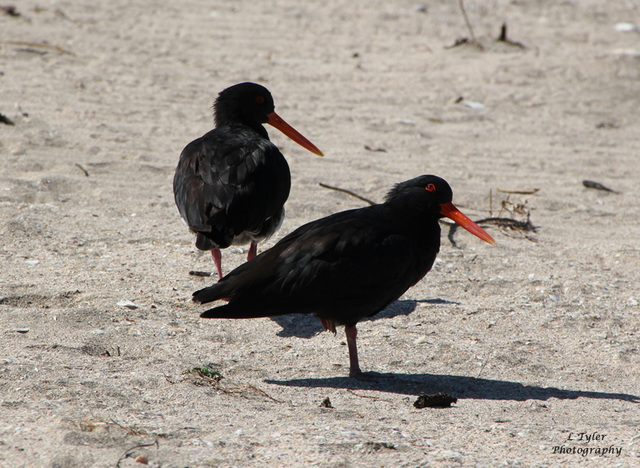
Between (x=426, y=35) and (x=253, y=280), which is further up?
(x=426, y=35)

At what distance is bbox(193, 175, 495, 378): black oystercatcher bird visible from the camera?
13.9ft

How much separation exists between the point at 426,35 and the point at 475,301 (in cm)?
763

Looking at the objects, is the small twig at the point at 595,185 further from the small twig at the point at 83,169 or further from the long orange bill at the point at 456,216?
the small twig at the point at 83,169

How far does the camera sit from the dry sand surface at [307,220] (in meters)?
3.65

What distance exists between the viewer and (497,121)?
9.58 meters

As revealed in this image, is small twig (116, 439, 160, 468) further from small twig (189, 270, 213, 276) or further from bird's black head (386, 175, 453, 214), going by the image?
small twig (189, 270, 213, 276)

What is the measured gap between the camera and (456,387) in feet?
14.5

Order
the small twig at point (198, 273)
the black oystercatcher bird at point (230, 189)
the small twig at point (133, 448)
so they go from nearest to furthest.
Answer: the small twig at point (133, 448) < the black oystercatcher bird at point (230, 189) < the small twig at point (198, 273)

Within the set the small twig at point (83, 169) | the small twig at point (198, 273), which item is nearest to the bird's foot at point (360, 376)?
the small twig at point (198, 273)

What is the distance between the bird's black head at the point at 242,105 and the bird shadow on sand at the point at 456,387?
279 centimetres

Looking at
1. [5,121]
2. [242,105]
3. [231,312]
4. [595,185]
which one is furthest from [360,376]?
[5,121]

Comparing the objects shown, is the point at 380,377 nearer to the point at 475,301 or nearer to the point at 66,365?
the point at 475,301

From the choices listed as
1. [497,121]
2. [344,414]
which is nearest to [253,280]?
[344,414]

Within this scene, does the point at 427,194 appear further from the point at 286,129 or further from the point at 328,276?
the point at 286,129
